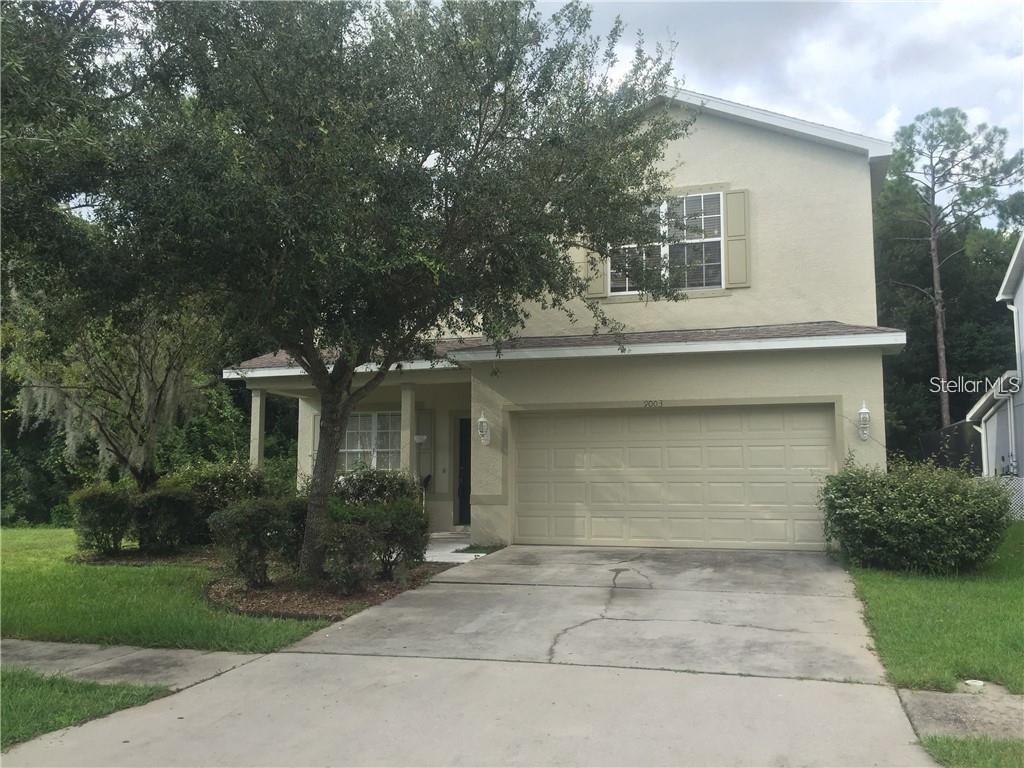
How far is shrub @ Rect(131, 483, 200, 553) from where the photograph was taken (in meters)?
12.6

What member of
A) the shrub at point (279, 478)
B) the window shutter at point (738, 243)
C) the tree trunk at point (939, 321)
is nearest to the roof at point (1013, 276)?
the tree trunk at point (939, 321)

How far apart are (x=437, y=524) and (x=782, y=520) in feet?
21.7

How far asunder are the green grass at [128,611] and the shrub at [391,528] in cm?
139

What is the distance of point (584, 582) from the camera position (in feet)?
31.2

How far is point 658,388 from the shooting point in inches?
480

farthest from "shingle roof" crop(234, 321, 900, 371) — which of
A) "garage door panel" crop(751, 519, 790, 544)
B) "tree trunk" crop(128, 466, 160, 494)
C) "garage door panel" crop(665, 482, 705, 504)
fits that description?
"tree trunk" crop(128, 466, 160, 494)

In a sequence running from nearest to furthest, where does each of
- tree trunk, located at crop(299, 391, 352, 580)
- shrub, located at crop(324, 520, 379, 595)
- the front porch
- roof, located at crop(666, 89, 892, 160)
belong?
shrub, located at crop(324, 520, 379, 595) < tree trunk, located at crop(299, 391, 352, 580) < roof, located at crop(666, 89, 892, 160) < the front porch

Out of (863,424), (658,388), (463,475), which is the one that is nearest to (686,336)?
(658,388)

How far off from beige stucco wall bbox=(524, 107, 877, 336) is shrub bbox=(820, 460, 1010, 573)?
123 inches

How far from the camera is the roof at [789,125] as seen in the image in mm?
12219

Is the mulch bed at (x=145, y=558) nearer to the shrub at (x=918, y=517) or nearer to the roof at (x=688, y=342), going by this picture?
the roof at (x=688, y=342)

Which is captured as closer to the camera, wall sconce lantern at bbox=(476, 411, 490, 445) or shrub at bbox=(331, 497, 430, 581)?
shrub at bbox=(331, 497, 430, 581)

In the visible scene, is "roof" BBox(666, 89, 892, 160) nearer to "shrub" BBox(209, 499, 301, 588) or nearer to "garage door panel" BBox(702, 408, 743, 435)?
"garage door panel" BBox(702, 408, 743, 435)

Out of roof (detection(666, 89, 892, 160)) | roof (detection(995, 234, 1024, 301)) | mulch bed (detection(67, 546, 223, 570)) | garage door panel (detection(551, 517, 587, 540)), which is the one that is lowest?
mulch bed (detection(67, 546, 223, 570))
